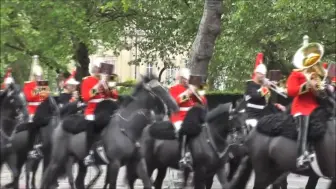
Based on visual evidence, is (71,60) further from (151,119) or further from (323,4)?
(151,119)

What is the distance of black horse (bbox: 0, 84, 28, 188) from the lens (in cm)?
1423

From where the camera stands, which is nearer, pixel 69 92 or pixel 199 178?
pixel 199 178

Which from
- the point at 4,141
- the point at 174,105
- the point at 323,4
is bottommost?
the point at 4,141

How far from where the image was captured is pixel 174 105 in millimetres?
12359

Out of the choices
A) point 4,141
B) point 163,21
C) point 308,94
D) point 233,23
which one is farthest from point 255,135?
point 163,21

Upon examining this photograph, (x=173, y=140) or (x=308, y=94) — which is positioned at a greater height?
(x=308, y=94)

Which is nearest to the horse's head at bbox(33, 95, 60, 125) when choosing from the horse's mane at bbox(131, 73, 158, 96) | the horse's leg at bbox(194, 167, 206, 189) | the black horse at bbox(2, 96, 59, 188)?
the black horse at bbox(2, 96, 59, 188)

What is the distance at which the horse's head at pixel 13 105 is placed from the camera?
14188 millimetres

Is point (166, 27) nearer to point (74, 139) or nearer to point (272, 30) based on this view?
point (272, 30)

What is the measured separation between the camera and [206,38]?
1847 centimetres

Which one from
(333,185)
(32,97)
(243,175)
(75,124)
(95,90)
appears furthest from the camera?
(32,97)

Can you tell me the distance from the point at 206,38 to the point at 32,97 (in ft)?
15.3

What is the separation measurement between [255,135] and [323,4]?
14.1 metres

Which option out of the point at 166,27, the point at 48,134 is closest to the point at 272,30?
the point at 166,27
